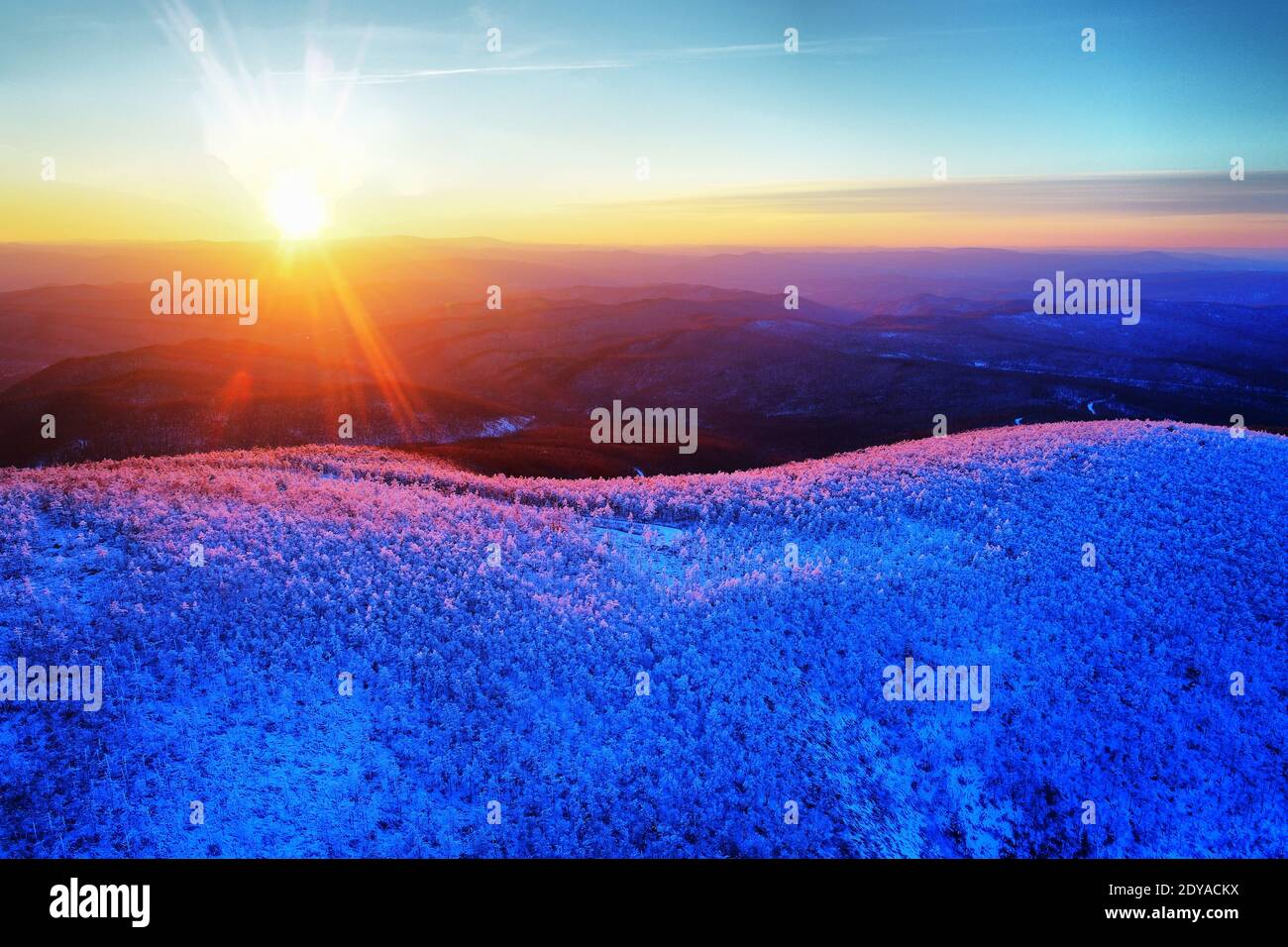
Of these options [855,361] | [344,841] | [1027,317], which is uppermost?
[1027,317]

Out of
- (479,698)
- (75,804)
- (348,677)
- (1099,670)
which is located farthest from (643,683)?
(1099,670)

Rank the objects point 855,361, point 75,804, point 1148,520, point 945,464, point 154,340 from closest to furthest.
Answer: point 75,804
point 1148,520
point 945,464
point 855,361
point 154,340

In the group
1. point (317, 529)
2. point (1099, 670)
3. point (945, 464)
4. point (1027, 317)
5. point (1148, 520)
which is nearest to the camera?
point (1099, 670)

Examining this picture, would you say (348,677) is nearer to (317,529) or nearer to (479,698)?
(479,698)

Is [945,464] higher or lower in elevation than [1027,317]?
lower

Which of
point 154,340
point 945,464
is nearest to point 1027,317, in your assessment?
point 945,464
